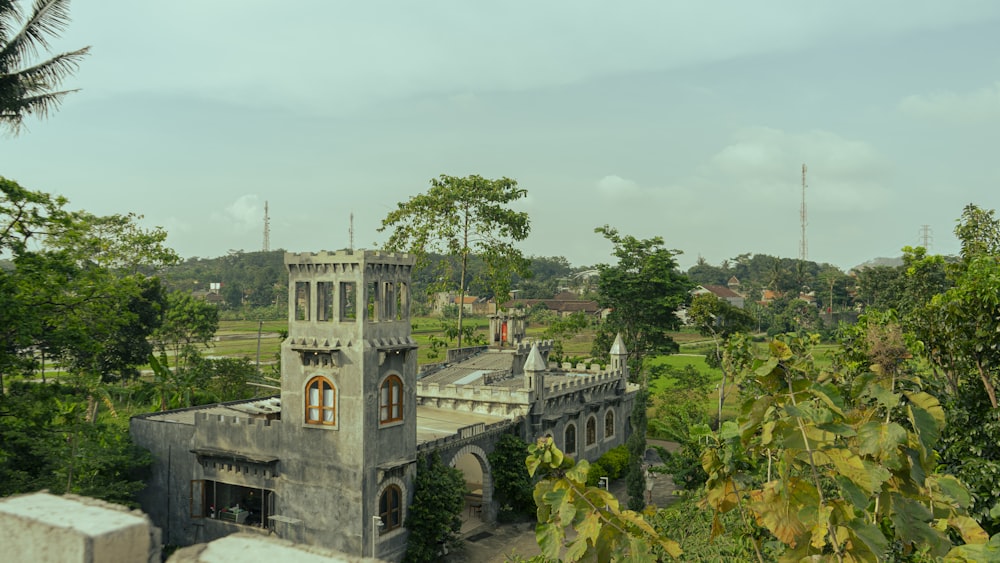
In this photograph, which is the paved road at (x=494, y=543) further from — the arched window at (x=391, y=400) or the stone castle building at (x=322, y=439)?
the arched window at (x=391, y=400)

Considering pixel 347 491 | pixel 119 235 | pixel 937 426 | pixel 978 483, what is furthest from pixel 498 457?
pixel 119 235

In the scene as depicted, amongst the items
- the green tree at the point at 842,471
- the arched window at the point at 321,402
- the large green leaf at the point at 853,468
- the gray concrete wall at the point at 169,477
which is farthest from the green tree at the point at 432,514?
the large green leaf at the point at 853,468

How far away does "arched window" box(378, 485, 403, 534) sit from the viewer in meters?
27.5

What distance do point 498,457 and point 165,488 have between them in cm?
1471

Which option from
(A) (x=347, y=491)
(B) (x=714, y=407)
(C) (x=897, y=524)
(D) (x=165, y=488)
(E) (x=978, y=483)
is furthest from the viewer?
(B) (x=714, y=407)

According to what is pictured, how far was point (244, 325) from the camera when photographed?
128000 millimetres

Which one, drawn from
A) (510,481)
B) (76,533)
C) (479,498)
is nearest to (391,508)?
(510,481)

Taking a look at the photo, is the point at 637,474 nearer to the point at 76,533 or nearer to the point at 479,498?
the point at 479,498

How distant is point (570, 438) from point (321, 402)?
61.1 feet

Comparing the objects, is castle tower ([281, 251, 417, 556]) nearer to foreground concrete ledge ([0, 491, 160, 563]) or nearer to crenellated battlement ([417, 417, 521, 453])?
crenellated battlement ([417, 417, 521, 453])

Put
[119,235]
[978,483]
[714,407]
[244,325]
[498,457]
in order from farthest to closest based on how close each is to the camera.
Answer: [244,325] → [714,407] → [119,235] → [498,457] → [978,483]

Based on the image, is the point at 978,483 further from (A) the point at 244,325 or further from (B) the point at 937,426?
(A) the point at 244,325

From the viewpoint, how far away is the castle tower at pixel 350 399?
2659 centimetres

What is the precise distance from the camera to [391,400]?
27.9 metres
